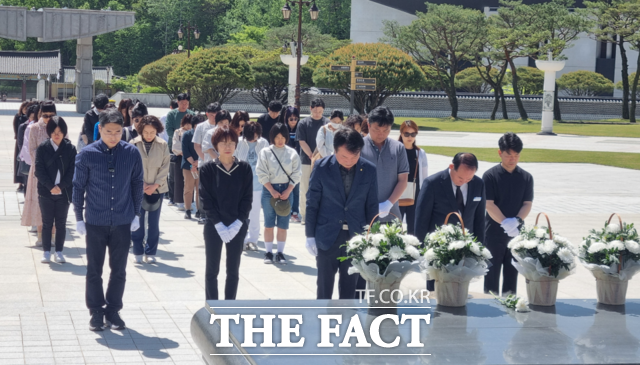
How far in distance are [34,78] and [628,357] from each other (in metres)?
75.7

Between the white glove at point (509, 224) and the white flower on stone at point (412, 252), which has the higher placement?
the white flower on stone at point (412, 252)

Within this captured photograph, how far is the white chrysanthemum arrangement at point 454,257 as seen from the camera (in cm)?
449

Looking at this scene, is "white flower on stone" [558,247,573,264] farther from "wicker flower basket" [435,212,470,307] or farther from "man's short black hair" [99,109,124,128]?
"man's short black hair" [99,109,124,128]

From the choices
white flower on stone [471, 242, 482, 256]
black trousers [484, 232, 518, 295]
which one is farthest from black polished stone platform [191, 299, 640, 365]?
black trousers [484, 232, 518, 295]

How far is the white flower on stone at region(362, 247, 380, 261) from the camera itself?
4.41 meters

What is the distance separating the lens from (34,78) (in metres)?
72.7

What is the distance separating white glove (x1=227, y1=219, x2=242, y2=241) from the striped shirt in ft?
2.78

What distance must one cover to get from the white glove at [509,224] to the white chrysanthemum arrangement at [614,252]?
175cm

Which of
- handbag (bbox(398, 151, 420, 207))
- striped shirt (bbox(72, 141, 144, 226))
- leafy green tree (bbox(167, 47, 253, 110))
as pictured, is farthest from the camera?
leafy green tree (bbox(167, 47, 253, 110))

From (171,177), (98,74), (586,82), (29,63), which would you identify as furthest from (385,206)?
(98,74)

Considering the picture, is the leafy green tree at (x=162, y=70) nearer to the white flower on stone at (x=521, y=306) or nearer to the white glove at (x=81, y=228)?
the white glove at (x=81, y=228)

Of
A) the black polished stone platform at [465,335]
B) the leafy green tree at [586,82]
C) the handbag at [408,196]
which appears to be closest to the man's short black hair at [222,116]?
the handbag at [408,196]

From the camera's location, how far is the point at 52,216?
8.99 metres

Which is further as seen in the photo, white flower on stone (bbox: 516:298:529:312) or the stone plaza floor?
the stone plaza floor
